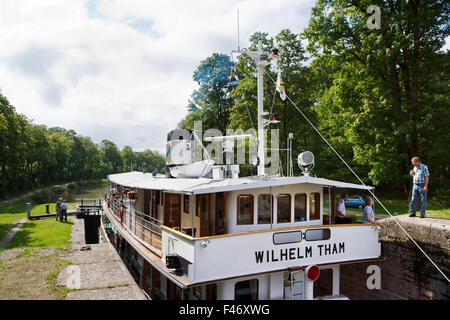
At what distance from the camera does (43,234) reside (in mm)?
16250

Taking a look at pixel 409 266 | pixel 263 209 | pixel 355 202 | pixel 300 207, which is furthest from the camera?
pixel 355 202

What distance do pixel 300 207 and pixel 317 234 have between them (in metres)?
1.10

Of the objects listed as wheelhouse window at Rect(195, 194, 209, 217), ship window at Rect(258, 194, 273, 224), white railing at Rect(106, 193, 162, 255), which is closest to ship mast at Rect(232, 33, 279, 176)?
ship window at Rect(258, 194, 273, 224)

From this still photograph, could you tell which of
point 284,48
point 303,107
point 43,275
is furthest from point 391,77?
point 43,275

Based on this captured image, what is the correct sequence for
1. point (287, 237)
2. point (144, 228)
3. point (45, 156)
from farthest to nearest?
point (45, 156)
point (144, 228)
point (287, 237)

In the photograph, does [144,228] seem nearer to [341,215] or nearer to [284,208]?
[284,208]

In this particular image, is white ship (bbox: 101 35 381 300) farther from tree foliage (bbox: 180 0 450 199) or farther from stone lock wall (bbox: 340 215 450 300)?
tree foliage (bbox: 180 0 450 199)

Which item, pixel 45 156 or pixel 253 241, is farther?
pixel 45 156

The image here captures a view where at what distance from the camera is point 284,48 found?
78.5ft

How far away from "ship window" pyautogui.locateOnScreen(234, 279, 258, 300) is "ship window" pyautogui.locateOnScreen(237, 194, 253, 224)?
1.45m

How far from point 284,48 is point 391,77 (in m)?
8.90

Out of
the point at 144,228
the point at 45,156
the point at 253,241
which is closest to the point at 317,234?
the point at 253,241

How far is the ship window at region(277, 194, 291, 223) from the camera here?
8164 mm

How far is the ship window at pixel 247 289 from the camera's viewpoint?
725cm
